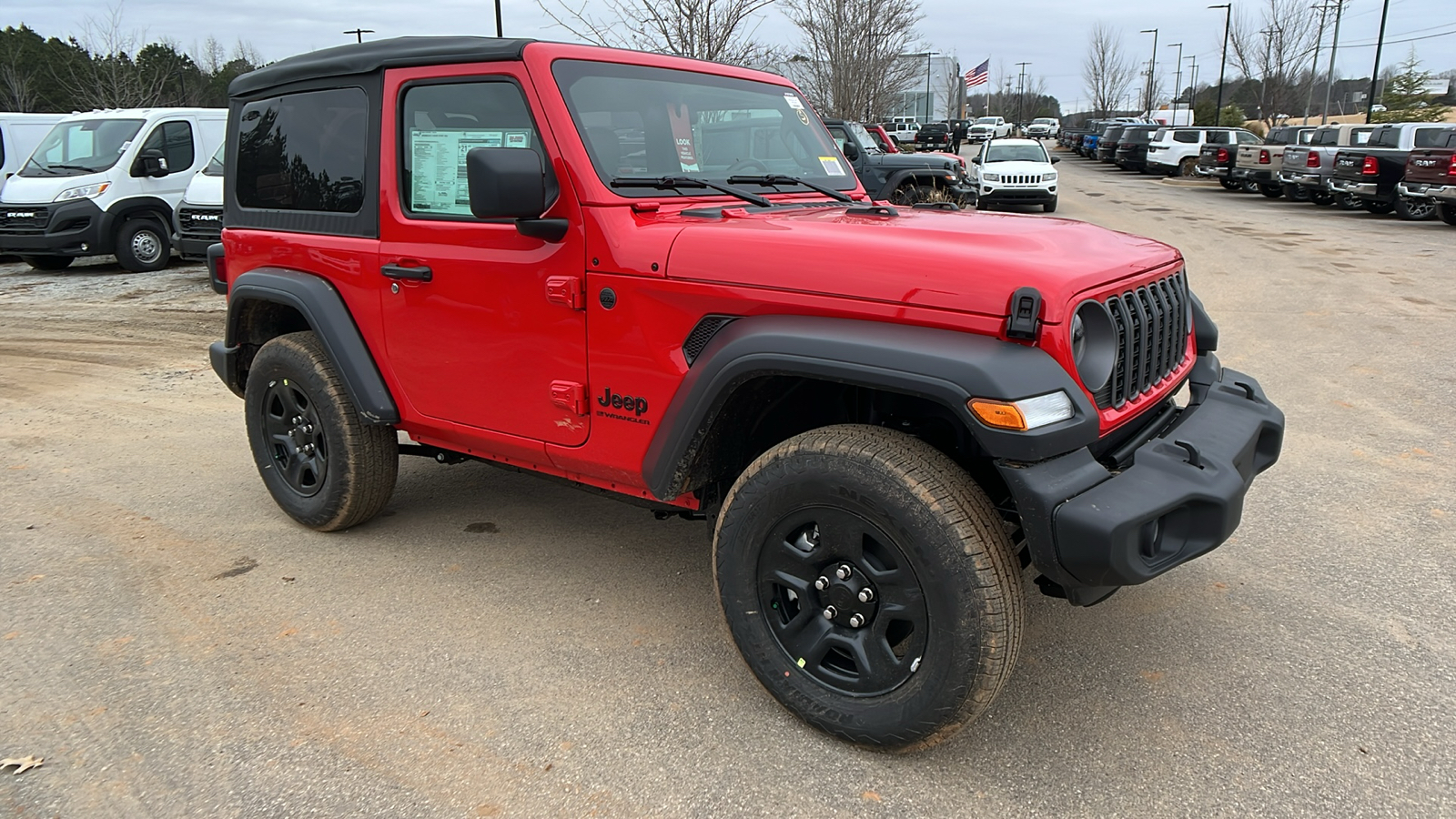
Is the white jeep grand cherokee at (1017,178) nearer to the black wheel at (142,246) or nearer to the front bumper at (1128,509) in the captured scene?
the black wheel at (142,246)

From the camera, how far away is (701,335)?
2.84m

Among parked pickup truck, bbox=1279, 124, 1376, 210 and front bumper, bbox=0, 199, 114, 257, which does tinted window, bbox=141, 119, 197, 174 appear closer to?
front bumper, bbox=0, 199, 114, 257

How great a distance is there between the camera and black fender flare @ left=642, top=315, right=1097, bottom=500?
90.8 inches

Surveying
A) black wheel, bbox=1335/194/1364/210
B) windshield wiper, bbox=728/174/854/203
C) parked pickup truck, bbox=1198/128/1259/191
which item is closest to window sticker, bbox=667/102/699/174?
windshield wiper, bbox=728/174/854/203

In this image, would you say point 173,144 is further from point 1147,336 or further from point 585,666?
point 1147,336

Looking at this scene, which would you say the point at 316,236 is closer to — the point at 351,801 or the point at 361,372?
the point at 361,372

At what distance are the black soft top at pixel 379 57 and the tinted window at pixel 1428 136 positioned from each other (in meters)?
19.5

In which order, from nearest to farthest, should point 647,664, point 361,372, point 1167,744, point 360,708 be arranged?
1. point 1167,744
2. point 360,708
3. point 647,664
4. point 361,372

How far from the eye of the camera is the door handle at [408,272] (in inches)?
137

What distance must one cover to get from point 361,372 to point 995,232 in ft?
7.95

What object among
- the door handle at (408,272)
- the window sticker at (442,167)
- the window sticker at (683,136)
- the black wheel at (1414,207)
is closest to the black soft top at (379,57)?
the window sticker at (442,167)

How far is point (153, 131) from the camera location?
13.5 m

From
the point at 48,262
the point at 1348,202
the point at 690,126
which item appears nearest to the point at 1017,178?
the point at 1348,202

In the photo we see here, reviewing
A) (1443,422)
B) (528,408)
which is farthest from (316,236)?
(1443,422)
